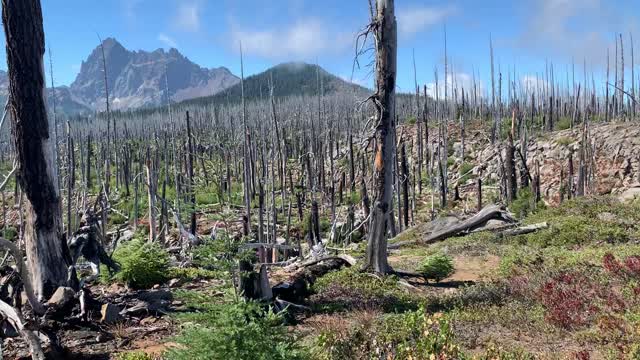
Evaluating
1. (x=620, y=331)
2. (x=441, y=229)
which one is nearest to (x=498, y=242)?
(x=441, y=229)

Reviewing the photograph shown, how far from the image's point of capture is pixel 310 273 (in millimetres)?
10469

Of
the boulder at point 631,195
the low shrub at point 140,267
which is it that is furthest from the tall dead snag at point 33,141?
the boulder at point 631,195

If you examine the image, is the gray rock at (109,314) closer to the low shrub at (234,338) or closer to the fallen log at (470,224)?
the low shrub at (234,338)

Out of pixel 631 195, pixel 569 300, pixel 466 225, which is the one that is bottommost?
pixel 466 225

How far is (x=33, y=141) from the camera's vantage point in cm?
784

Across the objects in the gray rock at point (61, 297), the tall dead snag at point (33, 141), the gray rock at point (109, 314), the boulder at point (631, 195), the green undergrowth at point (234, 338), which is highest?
the tall dead snag at point (33, 141)

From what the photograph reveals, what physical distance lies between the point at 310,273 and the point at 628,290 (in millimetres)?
5619

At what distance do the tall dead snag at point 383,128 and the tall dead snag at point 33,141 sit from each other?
19.1 feet

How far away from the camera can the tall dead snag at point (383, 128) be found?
33.3ft

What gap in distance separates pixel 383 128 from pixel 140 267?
17.7ft

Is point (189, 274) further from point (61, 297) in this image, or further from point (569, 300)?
point (569, 300)

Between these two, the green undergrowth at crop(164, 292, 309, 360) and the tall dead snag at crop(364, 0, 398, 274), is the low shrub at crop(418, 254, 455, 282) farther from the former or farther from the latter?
the green undergrowth at crop(164, 292, 309, 360)

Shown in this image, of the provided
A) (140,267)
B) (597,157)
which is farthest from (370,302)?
(597,157)

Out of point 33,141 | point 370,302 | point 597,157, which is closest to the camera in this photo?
point 33,141
